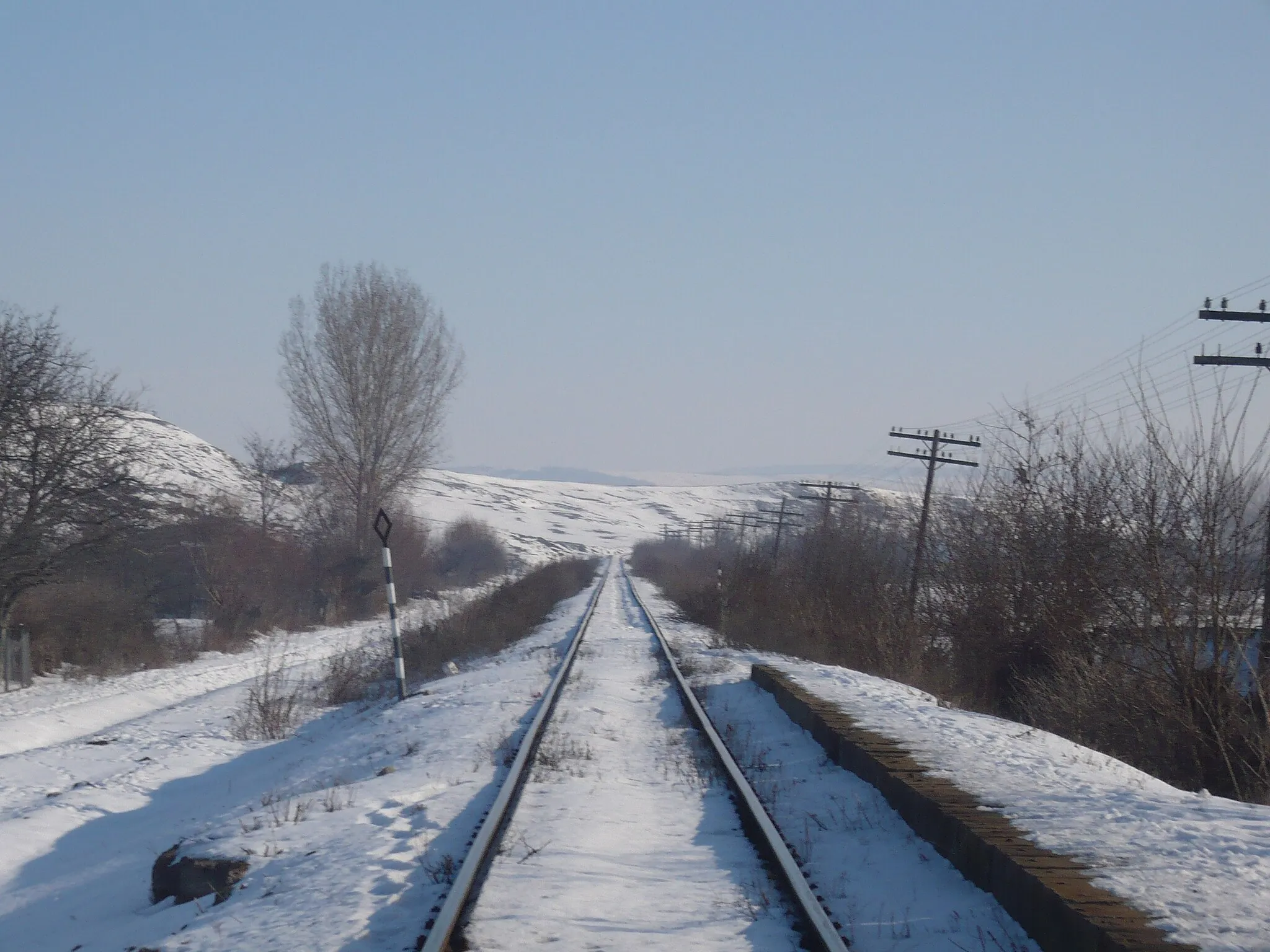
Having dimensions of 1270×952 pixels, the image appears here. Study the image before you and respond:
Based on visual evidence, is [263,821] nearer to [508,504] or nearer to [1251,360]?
[1251,360]

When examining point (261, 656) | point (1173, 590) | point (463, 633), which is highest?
point (1173, 590)

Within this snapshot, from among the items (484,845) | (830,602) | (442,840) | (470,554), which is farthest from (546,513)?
(484,845)

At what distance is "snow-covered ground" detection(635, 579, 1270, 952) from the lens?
4.63 m

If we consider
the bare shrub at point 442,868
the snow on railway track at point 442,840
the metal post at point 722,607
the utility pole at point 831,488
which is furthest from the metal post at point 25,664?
the utility pole at point 831,488

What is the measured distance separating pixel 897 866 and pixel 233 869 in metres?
3.88

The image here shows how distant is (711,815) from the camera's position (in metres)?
7.21

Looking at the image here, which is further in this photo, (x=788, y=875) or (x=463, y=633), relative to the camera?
(x=463, y=633)

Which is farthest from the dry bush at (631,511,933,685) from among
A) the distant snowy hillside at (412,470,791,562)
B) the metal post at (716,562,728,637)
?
the distant snowy hillside at (412,470,791,562)

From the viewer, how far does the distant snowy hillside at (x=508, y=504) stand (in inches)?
1960

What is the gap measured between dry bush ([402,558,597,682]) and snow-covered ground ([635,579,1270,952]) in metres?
11.2

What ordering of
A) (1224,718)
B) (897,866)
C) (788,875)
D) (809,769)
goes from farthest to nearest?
(1224,718), (809,769), (897,866), (788,875)

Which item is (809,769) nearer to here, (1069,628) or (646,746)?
(646,746)

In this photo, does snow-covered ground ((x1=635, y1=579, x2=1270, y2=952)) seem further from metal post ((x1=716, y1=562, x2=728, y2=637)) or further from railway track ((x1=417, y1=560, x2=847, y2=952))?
metal post ((x1=716, y1=562, x2=728, y2=637))

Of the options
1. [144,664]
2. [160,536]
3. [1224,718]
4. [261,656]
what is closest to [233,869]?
[1224,718]
